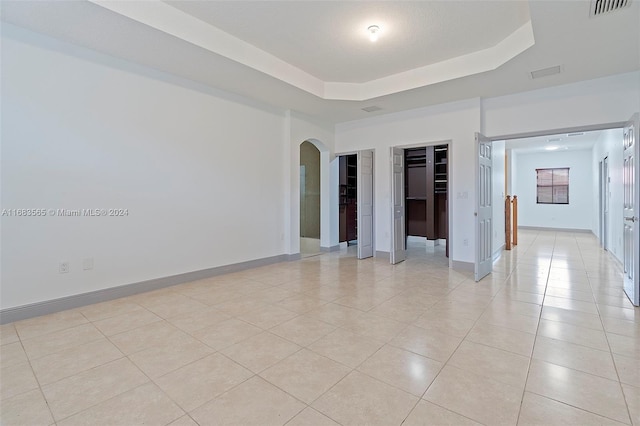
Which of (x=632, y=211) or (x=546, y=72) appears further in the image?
(x=546, y=72)

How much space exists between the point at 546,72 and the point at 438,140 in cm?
178

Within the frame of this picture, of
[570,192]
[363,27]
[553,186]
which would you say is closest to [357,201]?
[363,27]

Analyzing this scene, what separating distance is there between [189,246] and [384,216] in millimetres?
3711

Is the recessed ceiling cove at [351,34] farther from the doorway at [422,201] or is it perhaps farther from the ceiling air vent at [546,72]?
the doorway at [422,201]

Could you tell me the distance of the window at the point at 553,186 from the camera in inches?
427

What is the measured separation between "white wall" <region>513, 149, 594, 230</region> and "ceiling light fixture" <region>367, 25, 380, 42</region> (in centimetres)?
Answer: 1042

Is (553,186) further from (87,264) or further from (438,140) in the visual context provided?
(87,264)

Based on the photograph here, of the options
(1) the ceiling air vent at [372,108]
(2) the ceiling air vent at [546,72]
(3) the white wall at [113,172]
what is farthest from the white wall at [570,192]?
(3) the white wall at [113,172]

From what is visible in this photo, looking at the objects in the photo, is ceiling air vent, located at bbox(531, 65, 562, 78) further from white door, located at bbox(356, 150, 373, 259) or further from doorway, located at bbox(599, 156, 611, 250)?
doorway, located at bbox(599, 156, 611, 250)

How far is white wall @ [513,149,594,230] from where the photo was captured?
10477mm

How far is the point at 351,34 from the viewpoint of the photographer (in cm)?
363

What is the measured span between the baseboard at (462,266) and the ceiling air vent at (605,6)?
142 inches

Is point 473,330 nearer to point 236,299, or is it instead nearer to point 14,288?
point 236,299

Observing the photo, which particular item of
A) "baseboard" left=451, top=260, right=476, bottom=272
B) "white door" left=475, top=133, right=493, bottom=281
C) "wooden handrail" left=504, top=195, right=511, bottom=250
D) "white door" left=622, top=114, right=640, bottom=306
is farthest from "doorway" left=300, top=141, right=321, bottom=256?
"white door" left=622, top=114, right=640, bottom=306
